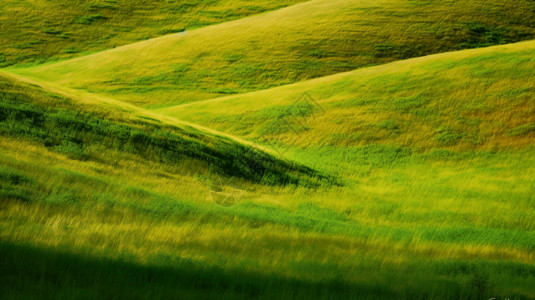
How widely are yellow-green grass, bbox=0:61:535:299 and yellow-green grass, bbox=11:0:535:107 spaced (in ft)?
116

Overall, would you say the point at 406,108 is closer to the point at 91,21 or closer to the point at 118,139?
the point at 118,139

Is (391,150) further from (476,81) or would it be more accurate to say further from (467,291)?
(467,291)

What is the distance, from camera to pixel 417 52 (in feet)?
216

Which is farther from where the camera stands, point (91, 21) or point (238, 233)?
point (91, 21)

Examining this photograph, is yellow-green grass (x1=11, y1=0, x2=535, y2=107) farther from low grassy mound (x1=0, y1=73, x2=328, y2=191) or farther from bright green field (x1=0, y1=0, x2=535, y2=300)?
low grassy mound (x1=0, y1=73, x2=328, y2=191)

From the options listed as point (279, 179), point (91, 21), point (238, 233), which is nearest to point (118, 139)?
point (279, 179)

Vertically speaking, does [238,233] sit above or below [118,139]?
above

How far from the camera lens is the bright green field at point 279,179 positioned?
7.65 m

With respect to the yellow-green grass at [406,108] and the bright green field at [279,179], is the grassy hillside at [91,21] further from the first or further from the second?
the yellow-green grass at [406,108]

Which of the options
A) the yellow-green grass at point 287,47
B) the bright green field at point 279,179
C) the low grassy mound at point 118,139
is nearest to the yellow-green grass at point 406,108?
the bright green field at point 279,179

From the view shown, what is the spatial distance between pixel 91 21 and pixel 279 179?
91004mm

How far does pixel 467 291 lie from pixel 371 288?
1.51 metres

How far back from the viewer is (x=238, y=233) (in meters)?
11.6

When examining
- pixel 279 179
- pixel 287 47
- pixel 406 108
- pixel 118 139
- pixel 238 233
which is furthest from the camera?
pixel 287 47
